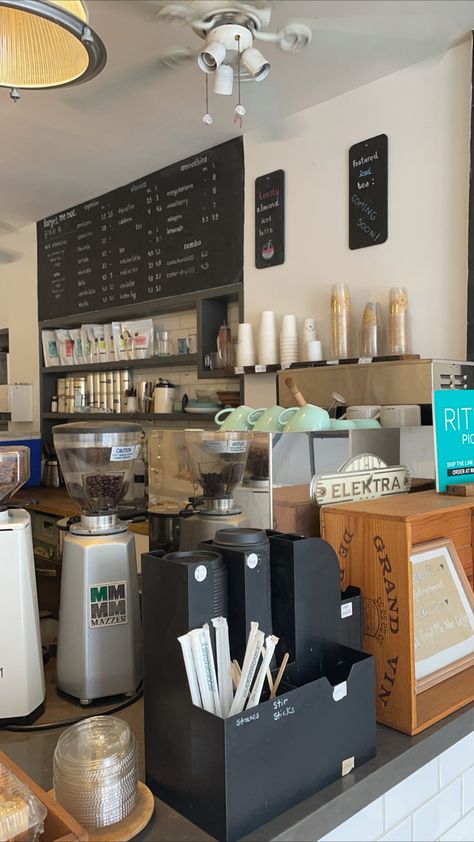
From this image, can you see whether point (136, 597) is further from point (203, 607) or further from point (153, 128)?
point (153, 128)

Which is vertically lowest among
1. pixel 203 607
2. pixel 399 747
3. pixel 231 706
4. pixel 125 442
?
pixel 399 747

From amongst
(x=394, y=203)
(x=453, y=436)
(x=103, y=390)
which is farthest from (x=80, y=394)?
(x=453, y=436)

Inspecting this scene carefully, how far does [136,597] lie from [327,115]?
249cm

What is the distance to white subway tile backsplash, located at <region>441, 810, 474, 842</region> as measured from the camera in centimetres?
119

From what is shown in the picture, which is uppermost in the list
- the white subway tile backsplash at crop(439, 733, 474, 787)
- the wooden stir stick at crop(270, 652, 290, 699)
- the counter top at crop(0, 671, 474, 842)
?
the wooden stir stick at crop(270, 652, 290, 699)

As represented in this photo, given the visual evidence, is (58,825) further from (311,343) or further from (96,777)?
(311,343)

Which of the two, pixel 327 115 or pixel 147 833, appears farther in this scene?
pixel 327 115

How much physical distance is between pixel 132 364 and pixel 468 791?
3211mm

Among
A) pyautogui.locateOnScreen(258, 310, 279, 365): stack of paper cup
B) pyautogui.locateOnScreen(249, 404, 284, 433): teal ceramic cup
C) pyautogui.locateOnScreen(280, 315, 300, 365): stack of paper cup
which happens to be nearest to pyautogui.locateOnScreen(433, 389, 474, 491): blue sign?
pyautogui.locateOnScreen(249, 404, 284, 433): teal ceramic cup

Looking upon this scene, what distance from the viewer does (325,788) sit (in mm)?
896

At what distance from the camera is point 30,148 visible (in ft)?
11.3

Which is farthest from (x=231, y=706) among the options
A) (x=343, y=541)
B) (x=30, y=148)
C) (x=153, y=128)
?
(x=30, y=148)

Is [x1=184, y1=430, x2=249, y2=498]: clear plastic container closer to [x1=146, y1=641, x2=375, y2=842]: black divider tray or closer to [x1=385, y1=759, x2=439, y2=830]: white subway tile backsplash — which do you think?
[x1=146, y1=641, x2=375, y2=842]: black divider tray

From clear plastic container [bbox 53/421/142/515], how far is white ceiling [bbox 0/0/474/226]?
1.62m
